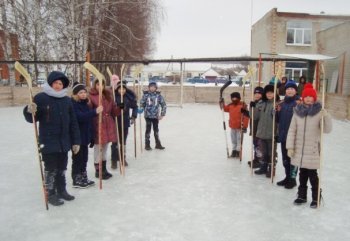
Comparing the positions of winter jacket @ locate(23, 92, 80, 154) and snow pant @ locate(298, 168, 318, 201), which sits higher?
winter jacket @ locate(23, 92, 80, 154)

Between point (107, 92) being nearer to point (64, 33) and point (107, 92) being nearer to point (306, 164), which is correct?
point (306, 164)

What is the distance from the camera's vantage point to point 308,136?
417 cm

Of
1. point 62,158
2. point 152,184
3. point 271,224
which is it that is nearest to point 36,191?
point 62,158

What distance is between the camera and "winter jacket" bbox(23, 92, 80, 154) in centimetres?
399

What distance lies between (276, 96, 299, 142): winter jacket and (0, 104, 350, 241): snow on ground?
833 millimetres

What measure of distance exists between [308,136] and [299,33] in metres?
23.5

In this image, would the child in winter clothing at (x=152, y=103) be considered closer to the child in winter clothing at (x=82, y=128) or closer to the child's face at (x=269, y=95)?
the child in winter clothing at (x=82, y=128)

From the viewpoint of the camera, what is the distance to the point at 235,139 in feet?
22.3

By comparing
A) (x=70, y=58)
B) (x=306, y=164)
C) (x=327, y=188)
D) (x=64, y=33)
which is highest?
(x=64, y=33)

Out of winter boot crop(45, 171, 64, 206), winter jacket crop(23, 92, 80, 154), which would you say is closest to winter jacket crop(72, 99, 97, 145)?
winter jacket crop(23, 92, 80, 154)

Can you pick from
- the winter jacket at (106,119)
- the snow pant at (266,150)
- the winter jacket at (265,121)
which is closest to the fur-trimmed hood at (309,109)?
the winter jacket at (265,121)

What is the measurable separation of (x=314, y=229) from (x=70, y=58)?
15.2 meters

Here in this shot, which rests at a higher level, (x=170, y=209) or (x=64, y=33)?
(x=64, y=33)

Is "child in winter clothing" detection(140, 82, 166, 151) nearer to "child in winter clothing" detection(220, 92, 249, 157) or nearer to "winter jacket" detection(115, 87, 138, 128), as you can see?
"winter jacket" detection(115, 87, 138, 128)
